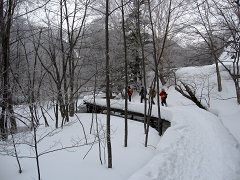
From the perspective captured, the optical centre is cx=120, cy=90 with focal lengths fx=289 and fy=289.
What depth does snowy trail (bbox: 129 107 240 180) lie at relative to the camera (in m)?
7.48

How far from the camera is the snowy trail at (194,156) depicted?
295 inches

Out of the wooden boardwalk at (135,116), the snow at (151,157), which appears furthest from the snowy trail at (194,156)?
the wooden boardwalk at (135,116)

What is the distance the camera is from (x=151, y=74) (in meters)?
31.2

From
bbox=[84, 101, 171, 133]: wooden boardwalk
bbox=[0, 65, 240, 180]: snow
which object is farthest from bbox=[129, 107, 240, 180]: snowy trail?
bbox=[84, 101, 171, 133]: wooden boardwalk

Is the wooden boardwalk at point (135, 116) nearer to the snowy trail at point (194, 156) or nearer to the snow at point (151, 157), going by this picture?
the snow at point (151, 157)

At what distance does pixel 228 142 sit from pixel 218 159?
2.11 metres

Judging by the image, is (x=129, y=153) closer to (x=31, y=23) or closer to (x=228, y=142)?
(x=228, y=142)

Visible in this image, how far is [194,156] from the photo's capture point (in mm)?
9156

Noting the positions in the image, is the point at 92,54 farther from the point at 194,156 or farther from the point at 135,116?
the point at 194,156

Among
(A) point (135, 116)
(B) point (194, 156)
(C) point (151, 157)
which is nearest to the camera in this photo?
(B) point (194, 156)

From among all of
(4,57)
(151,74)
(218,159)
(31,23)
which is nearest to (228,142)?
(218,159)

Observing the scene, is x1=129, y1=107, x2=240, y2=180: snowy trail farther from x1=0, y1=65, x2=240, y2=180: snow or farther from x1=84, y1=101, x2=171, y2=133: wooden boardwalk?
x1=84, y1=101, x2=171, y2=133: wooden boardwalk

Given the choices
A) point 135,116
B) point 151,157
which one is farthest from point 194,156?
point 135,116

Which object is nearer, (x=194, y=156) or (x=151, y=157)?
(x=194, y=156)
